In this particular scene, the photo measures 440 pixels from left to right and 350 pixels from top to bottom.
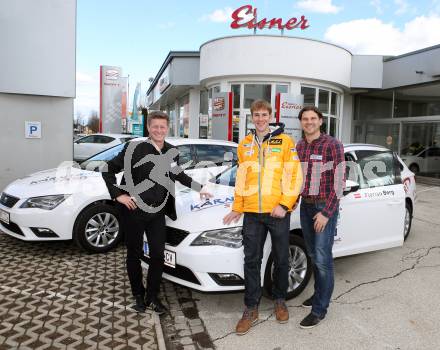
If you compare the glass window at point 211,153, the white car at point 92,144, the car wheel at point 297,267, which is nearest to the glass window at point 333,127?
the white car at point 92,144

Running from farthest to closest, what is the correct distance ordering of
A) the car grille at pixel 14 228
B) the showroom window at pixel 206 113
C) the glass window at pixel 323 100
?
the glass window at pixel 323 100, the showroom window at pixel 206 113, the car grille at pixel 14 228

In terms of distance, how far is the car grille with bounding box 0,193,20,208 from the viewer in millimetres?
4965

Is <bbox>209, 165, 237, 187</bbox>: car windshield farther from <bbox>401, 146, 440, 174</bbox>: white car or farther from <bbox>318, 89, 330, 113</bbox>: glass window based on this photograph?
<bbox>401, 146, 440, 174</bbox>: white car

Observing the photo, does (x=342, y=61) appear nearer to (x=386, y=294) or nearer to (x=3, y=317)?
(x=386, y=294)

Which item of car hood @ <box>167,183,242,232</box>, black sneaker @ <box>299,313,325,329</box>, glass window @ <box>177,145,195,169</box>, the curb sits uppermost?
glass window @ <box>177,145,195,169</box>

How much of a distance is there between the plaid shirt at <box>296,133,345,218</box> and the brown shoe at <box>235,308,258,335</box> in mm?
1015

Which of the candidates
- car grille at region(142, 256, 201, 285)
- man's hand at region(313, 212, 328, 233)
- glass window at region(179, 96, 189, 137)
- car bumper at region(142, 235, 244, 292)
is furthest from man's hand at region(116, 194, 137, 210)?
glass window at region(179, 96, 189, 137)

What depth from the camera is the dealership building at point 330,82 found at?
1429cm

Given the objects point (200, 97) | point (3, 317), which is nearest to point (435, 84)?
point (200, 97)

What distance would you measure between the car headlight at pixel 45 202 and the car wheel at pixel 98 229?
0.30m

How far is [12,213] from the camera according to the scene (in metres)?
4.87

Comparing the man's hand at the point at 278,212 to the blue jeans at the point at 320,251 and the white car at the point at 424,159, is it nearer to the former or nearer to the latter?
the blue jeans at the point at 320,251

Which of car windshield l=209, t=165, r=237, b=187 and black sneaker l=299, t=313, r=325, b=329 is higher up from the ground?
car windshield l=209, t=165, r=237, b=187

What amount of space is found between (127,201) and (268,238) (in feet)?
4.08
